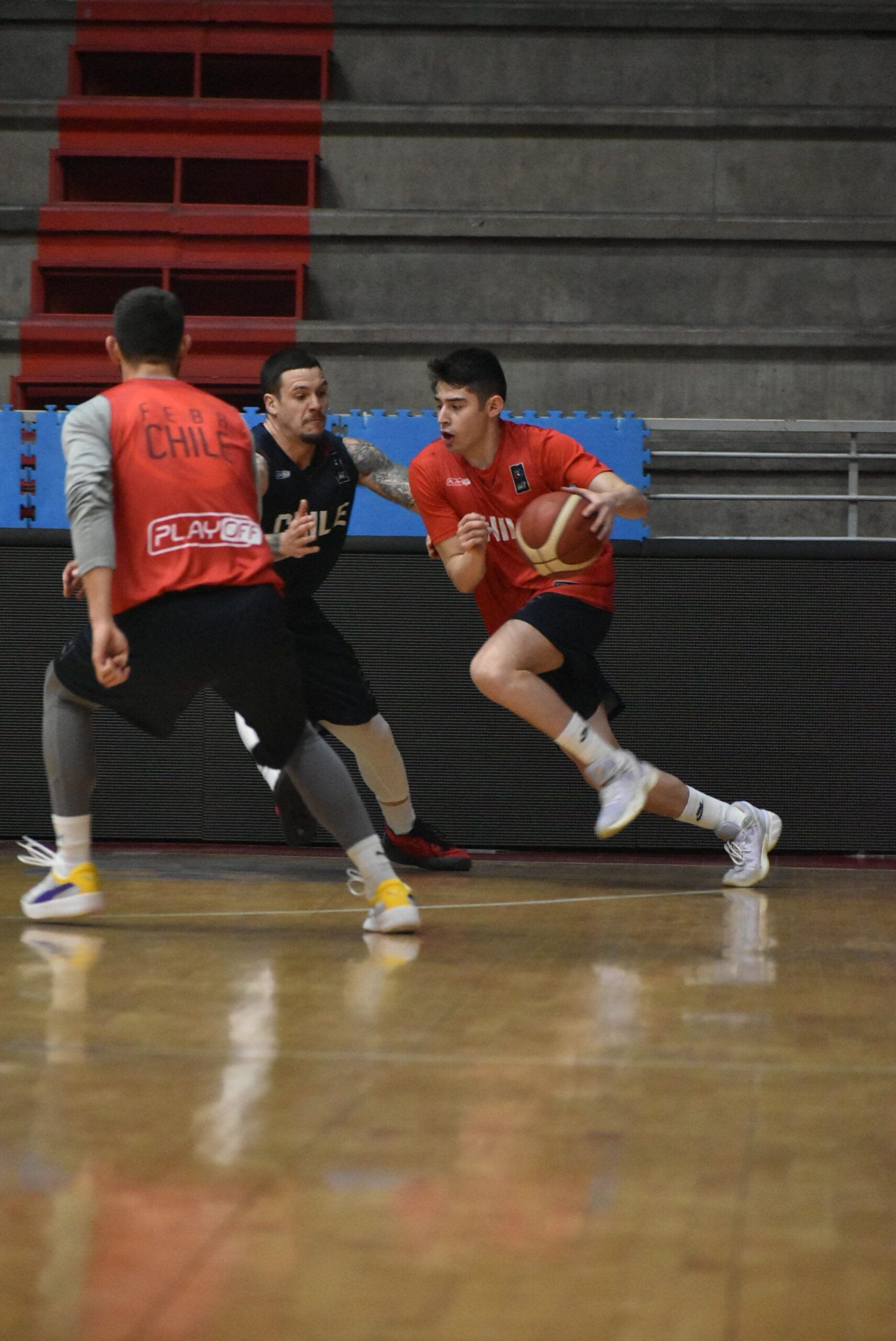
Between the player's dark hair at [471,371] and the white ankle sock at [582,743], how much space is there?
983 mm

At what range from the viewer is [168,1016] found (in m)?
2.44

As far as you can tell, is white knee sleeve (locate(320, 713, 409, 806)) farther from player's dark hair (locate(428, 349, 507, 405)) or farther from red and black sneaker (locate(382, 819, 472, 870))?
player's dark hair (locate(428, 349, 507, 405))

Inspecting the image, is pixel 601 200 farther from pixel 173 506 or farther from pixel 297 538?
pixel 173 506

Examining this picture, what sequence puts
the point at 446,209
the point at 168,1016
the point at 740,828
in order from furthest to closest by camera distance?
the point at 446,209
the point at 740,828
the point at 168,1016

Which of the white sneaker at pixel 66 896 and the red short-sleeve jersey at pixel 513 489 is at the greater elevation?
the red short-sleeve jersey at pixel 513 489

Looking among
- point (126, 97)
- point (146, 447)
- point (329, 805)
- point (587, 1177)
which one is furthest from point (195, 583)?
point (126, 97)

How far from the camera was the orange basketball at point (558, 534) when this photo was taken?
12.9 feet

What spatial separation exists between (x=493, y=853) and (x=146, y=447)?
239 cm

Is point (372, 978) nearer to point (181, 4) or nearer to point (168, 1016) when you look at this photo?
point (168, 1016)

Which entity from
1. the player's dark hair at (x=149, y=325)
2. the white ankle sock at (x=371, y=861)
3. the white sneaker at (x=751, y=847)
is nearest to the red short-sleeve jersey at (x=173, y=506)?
the player's dark hair at (x=149, y=325)

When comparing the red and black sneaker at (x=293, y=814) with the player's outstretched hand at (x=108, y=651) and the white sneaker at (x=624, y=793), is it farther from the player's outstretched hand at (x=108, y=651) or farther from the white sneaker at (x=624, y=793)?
the player's outstretched hand at (x=108, y=651)

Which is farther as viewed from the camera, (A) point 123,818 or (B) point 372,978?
(A) point 123,818

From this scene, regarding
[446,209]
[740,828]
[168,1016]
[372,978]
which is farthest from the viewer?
[446,209]

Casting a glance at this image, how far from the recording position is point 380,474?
4.41 m
